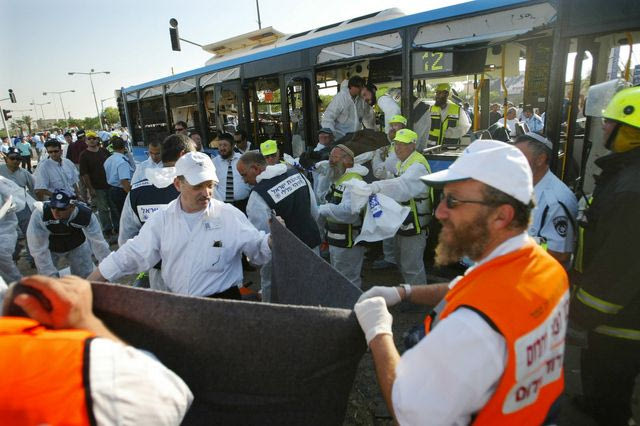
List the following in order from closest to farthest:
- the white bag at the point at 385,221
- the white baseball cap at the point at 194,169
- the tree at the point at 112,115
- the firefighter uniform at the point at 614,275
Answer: the firefighter uniform at the point at 614,275
the white baseball cap at the point at 194,169
the white bag at the point at 385,221
the tree at the point at 112,115

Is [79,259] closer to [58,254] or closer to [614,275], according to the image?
[58,254]

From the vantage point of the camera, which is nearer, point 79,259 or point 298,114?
point 79,259

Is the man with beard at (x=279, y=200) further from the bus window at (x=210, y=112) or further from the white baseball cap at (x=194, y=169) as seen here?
the bus window at (x=210, y=112)

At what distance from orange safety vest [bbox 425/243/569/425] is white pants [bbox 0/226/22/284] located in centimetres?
514

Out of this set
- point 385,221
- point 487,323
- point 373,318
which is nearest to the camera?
point 487,323

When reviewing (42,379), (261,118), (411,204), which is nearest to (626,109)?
(411,204)

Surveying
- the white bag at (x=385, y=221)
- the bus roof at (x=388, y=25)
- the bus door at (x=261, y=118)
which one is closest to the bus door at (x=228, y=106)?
the bus door at (x=261, y=118)

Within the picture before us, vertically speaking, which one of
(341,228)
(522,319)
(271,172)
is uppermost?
(271,172)

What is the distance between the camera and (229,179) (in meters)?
5.55

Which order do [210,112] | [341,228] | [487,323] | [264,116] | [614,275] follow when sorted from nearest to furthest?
[487,323]
[614,275]
[341,228]
[210,112]
[264,116]

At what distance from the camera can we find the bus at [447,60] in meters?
3.70

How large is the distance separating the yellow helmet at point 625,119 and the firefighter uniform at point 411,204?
1906mm

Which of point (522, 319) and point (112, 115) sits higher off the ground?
point (112, 115)

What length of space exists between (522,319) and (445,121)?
6.91 meters
